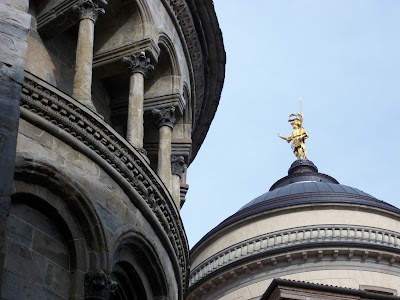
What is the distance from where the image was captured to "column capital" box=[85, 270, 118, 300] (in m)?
17.0

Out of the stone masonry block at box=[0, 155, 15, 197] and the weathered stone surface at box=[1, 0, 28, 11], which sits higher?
the weathered stone surface at box=[1, 0, 28, 11]

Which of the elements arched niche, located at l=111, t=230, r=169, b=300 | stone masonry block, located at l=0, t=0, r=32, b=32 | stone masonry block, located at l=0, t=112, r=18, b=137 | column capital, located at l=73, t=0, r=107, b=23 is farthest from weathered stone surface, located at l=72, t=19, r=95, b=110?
stone masonry block, located at l=0, t=112, r=18, b=137

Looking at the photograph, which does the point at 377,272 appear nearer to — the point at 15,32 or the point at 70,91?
the point at 70,91

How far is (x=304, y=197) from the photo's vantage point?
4231 cm

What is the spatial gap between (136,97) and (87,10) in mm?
1940

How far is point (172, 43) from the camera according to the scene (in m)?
23.9

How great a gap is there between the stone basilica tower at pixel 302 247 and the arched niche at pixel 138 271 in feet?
62.9

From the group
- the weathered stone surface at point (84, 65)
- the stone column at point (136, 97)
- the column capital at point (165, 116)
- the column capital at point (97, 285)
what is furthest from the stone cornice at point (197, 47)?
the column capital at point (97, 285)

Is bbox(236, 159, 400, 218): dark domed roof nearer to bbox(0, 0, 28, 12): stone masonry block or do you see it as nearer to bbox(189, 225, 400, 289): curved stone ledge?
bbox(189, 225, 400, 289): curved stone ledge

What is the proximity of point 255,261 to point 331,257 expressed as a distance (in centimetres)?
274

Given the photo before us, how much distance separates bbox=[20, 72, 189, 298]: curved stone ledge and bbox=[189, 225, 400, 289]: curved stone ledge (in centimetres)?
1894

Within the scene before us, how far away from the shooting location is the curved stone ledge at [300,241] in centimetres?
3944

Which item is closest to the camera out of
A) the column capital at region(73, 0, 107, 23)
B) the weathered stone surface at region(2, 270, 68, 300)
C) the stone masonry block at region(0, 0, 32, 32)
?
the stone masonry block at region(0, 0, 32, 32)

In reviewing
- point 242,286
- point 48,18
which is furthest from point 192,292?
point 48,18
